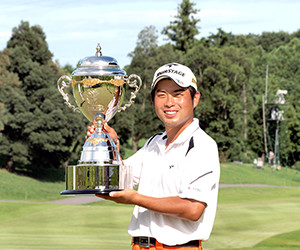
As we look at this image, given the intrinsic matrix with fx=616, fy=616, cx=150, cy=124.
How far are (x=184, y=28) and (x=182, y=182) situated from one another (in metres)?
75.7

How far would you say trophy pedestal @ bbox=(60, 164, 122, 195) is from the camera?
4.41 meters

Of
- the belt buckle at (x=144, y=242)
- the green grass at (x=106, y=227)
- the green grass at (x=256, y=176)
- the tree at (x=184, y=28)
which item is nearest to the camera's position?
the belt buckle at (x=144, y=242)

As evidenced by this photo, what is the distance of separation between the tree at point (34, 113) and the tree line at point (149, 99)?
0.07 m

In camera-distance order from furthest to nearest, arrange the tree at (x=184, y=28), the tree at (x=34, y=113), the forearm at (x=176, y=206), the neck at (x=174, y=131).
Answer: the tree at (x=184, y=28)
the tree at (x=34, y=113)
the neck at (x=174, y=131)
the forearm at (x=176, y=206)

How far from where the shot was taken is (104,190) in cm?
432

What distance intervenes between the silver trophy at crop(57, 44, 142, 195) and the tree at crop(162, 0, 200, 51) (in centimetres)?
7273

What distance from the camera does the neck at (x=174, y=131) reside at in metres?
4.74

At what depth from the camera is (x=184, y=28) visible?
7888cm

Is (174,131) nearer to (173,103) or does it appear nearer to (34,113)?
(173,103)

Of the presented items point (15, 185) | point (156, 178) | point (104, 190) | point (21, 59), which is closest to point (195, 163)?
point (156, 178)

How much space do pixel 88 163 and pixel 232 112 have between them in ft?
184

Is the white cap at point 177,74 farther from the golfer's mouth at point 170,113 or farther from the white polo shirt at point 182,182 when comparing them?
the white polo shirt at point 182,182

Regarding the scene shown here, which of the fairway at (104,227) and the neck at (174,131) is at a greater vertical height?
the neck at (174,131)

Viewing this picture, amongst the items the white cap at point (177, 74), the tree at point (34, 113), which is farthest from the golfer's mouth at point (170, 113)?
the tree at point (34, 113)
